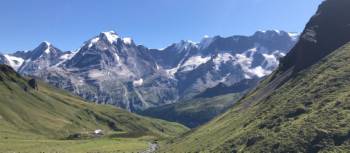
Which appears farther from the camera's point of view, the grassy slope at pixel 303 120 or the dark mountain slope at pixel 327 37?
the dark mountain slope at pixel 327 37

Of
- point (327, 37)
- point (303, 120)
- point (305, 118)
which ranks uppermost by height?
point (327, 37)

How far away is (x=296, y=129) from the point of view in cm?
9962

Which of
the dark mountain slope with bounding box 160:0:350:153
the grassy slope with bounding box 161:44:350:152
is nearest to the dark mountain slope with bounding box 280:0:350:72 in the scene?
the dark mountain slope with bounding box 160:0:350:153

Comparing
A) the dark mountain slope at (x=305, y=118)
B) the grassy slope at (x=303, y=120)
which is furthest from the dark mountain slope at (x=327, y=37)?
the grassy slope at (x=303, y=120)

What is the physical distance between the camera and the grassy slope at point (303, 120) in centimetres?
9119

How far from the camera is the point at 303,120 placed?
10394 cm

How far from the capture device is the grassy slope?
91.2 m

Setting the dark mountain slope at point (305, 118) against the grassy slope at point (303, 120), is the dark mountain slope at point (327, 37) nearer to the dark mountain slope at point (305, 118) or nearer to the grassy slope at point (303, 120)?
the dark mountain slope at point (305, 118)

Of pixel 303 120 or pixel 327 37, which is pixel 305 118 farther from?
pixel 327 37

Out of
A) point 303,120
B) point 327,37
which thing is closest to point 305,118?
point 303,120

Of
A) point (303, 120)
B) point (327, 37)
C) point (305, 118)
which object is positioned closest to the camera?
point (303, 120)

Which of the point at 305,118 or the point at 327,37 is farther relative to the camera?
the point at 327,37

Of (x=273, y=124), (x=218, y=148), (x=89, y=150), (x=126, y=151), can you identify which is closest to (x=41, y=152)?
(x=89, y=150)

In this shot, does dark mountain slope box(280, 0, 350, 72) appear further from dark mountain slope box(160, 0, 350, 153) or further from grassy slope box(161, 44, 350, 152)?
grassy slope box(161, 44, 350, 152)
